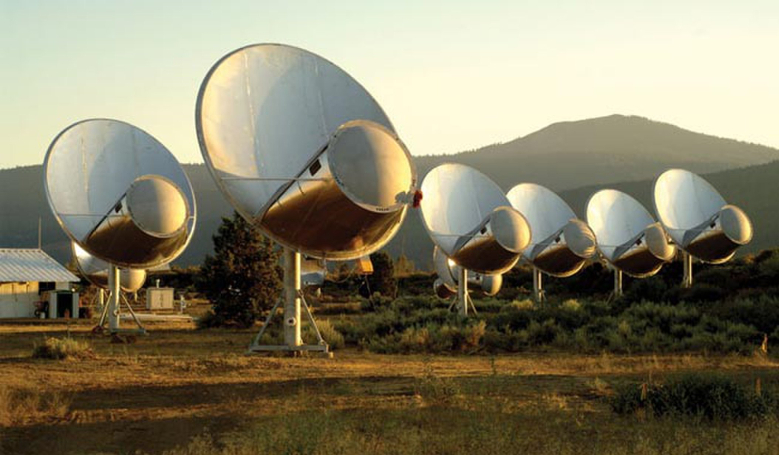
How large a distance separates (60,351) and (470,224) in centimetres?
1745

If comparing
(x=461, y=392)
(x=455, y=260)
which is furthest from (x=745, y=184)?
(x=461, y=392)

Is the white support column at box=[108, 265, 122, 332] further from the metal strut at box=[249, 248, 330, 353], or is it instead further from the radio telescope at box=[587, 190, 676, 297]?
the radio telescope at box=[587, 190, 676, 297]

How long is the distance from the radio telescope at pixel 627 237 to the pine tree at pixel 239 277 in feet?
52.8

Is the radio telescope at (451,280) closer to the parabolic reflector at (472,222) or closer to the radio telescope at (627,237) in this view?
the radio telescope at (627,237)

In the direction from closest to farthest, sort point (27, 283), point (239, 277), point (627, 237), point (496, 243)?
point (496, 243) → point (239, 277) → point (627, 237) → point (27, 283)

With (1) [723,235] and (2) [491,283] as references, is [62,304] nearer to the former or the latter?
(2) [491,283]

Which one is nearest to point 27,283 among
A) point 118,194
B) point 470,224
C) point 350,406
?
point 118,194

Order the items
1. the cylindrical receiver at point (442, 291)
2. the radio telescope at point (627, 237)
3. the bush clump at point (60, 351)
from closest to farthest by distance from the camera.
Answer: the bush clump at point (60, 351), the radio telescope at point (627, 237), the cylindrical receiver at point (442, 291)

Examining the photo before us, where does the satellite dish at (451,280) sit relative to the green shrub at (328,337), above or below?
above

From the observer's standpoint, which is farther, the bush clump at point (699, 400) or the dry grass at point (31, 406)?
the bush clump at point (699, 400)

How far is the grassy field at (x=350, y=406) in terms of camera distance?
12547mm

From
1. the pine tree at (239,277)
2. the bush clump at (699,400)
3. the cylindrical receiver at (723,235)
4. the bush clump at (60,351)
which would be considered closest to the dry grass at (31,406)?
the bush clump at (60,351)

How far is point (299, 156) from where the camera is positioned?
22703 millimetres

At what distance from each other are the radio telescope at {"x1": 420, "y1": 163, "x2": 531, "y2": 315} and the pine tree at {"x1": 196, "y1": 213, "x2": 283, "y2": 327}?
7809 mm
